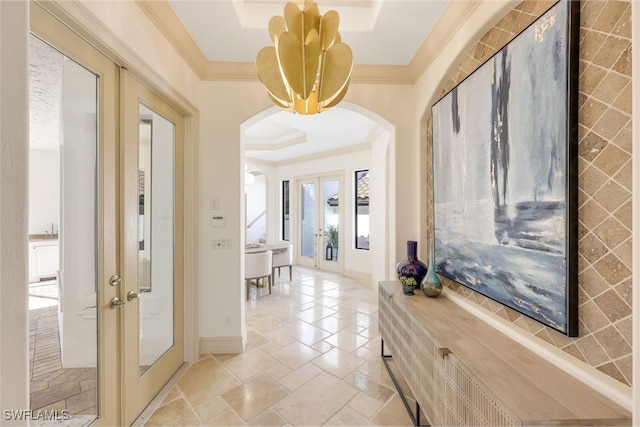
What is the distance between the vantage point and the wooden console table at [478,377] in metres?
0.92

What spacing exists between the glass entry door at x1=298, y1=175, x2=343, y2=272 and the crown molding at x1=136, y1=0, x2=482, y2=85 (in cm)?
351

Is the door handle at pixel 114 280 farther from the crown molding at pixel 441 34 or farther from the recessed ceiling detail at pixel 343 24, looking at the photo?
the crown molding at pixel 441 34

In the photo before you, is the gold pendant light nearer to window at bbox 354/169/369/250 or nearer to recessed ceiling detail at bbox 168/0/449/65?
recessed ceiling detail at bbox 168/0/449/65

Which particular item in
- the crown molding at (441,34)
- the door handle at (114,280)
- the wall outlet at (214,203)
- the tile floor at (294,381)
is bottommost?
the tile floor at (294,381)

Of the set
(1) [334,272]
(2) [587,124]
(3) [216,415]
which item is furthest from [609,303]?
(1) [334,272]

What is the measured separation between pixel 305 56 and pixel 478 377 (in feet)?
5.49

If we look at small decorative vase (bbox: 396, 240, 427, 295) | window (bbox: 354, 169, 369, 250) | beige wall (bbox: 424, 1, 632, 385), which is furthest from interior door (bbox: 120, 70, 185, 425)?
window (bbox: 354, 169, 369, 250)

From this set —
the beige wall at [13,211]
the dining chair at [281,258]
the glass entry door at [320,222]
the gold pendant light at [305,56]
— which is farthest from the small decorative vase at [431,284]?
the glass entry door at [320,222]

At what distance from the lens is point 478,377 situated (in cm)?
110

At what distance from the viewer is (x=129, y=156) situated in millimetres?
1725

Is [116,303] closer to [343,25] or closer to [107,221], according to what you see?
[107,221]

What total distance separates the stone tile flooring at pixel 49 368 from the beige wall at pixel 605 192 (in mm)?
2466

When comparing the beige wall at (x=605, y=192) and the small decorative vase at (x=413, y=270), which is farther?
the small decorative vase at (x=413, y=270)

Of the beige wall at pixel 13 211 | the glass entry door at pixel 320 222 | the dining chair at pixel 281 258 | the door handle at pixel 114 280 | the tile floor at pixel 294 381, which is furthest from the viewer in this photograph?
the glass entry door at pixel 320 222
